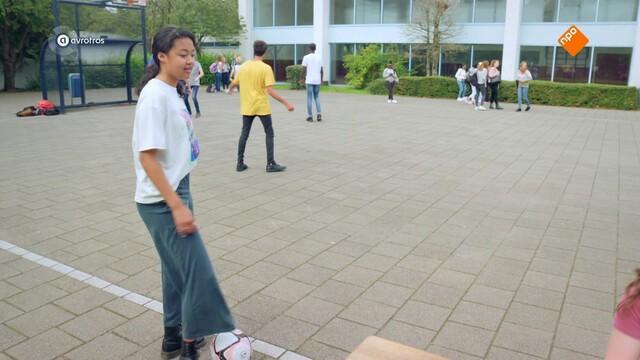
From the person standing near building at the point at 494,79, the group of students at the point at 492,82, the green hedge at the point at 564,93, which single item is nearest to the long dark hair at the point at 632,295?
the group of students at the point at 492,82

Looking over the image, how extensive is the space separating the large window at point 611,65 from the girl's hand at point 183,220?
25055mm

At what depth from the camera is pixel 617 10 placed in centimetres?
2342

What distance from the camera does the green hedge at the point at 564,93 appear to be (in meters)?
19.0

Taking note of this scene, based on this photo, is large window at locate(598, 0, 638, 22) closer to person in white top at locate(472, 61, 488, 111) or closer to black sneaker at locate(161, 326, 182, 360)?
person in white top at locate(472, 61, 488, 111)

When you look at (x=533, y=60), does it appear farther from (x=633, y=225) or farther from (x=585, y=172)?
(x=633, y=225)

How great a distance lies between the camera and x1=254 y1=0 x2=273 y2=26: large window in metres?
33.1

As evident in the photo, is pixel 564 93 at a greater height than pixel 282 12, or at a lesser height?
lesser

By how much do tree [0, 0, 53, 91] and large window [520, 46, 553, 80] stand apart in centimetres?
2152

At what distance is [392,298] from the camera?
405cm

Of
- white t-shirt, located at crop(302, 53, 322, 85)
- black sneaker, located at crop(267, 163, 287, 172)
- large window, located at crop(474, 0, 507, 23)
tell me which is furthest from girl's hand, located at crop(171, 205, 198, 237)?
large window, located at crop(474, 0, 507, 23)

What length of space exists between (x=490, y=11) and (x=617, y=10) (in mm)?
5325

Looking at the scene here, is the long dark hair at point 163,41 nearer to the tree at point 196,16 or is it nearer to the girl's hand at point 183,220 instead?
the girl's hand at point 183,220

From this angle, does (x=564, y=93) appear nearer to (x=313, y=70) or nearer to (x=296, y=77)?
(x=313, y=70)

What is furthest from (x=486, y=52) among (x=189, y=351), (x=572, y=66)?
(x=189, y=351)
